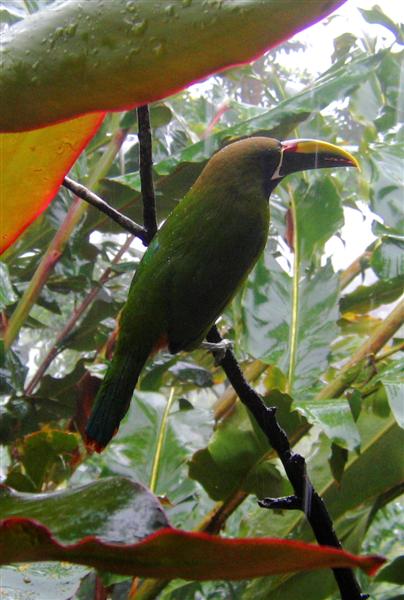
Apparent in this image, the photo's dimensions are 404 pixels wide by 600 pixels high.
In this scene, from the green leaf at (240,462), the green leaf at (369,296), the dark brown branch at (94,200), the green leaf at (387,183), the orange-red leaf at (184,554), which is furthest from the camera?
the green leaf at (369,296)

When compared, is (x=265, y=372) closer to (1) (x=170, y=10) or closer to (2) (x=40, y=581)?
(2) (x=40, y=581)

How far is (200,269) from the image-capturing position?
71 centimetres

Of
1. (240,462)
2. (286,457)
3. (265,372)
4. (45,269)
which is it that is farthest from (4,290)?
(265,372)

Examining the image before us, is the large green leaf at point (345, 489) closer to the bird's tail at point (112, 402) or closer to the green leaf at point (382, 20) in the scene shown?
the bird's tail at point (112, 402)

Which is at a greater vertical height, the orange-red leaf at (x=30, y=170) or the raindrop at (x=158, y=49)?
the raindrop at (x=158, y=49)

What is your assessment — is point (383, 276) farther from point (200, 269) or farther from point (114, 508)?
point (114, 508)

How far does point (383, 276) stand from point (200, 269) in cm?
38

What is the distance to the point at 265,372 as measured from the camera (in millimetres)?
1252

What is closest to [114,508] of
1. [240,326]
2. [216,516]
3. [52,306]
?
[216,516]

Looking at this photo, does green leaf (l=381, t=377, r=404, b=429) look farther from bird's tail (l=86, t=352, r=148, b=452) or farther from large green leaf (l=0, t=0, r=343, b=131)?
large green leaf (l=0, t=0, r=343, b=131)

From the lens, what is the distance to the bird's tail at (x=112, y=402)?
A: 63 centimetres

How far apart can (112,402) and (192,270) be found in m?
0.16

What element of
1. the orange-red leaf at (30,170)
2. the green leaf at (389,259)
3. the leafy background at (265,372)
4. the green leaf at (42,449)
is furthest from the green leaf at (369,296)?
the orange-red leaf at (30,170)

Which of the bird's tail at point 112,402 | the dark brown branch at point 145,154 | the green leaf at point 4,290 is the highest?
the dark brown branch at point 145,154
